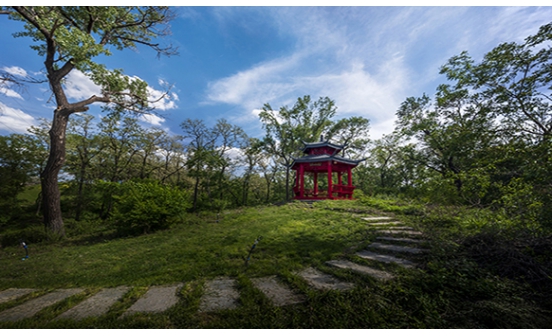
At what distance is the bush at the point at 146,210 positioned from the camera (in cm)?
610

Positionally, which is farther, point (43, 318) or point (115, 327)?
point (43, 318)

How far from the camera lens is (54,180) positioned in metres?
6.52

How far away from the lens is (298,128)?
17.7 metres

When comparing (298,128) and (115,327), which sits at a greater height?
(298,128)

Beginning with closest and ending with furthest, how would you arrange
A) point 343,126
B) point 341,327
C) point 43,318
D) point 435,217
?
point 341,327, point 43,318, point 435,217, point 343,126

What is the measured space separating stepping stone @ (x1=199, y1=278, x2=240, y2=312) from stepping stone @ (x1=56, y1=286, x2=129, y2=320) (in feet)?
3.47

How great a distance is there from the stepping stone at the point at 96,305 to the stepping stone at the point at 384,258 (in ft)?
11.6

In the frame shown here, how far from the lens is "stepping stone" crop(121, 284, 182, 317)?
6.73 ft

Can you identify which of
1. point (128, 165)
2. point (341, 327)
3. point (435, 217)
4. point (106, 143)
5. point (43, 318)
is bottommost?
point (43, 318)

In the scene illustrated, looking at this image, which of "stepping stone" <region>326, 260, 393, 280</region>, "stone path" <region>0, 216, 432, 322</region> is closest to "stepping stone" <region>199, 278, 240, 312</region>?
"stone path" <region>0, 216, 432, 322</region>

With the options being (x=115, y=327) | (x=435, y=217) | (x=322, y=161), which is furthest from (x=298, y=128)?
(x=115, y=327)

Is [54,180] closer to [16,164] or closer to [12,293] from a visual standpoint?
[12,293]

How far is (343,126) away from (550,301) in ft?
62.4

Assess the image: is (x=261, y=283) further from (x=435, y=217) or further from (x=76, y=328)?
(x=435, y=217)
